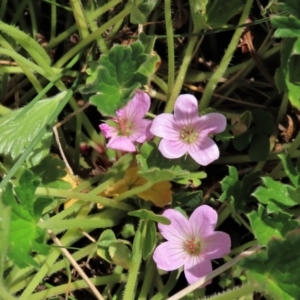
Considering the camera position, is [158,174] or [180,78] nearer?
[158,174]

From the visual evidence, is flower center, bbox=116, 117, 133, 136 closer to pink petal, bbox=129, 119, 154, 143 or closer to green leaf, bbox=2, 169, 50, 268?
pink petal, bbox=129, 119, 154, 143

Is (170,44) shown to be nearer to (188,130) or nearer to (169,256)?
(188,130)

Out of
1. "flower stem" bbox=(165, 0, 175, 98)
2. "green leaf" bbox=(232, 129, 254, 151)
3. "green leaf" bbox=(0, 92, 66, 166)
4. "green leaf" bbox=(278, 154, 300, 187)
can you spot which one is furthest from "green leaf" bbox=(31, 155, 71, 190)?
"green leaf" bbox=(278, 154, 300, 187)

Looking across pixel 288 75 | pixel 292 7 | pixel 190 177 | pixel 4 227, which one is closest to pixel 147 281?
pixel 190 177

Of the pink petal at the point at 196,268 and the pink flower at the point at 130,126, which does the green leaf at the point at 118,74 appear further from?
the pink petal at the point at 196,268

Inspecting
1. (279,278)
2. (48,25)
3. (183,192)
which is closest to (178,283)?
(183,192)

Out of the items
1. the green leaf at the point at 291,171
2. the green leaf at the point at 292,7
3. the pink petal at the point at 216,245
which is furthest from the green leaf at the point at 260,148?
the green leaf at the point at 292,7
